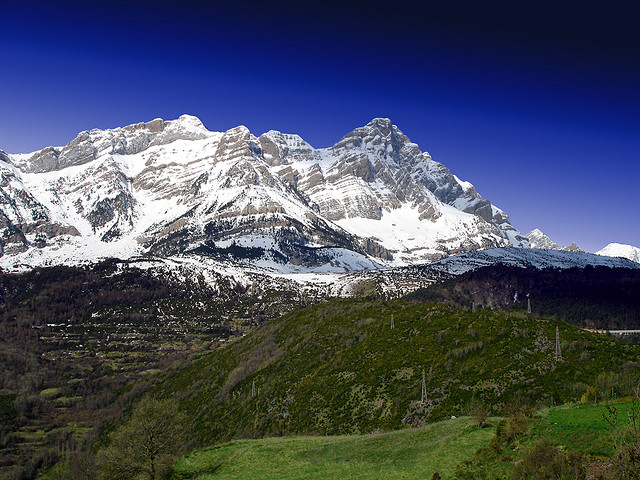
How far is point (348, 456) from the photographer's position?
3812 centimetres

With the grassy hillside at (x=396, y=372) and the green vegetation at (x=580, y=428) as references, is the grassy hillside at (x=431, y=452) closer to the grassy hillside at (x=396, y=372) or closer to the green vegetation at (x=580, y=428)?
the green vegetation at (x=580, y=428)

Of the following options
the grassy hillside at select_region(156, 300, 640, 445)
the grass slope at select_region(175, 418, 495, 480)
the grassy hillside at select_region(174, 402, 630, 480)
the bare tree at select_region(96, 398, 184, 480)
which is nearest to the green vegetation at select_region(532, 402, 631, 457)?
the grassy hillside at select_region(174, 402, 630, 480)

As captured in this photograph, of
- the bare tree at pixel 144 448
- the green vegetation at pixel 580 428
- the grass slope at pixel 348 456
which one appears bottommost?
the bare tree at pixel 144 448

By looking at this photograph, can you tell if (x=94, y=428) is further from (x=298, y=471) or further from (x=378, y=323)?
(x=298, y=471)

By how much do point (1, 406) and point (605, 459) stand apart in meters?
220

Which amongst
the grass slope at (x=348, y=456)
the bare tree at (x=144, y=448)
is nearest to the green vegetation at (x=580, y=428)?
the grass slope at (x=348, y=456)

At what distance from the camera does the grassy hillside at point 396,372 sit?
53.1 m

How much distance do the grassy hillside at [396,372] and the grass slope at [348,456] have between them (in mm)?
5801

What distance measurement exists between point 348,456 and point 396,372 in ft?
120

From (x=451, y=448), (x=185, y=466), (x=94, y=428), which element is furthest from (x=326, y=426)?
(x=94, y=428)

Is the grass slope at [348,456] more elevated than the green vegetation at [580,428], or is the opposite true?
the green vegetation at [580,428]

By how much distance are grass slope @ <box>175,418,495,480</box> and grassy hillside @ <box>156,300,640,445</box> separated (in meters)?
5.80

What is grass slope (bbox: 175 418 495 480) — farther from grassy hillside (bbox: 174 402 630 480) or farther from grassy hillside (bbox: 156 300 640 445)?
grassy hillside (bbox: 156 300 640 445)

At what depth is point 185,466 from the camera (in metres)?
44.7
